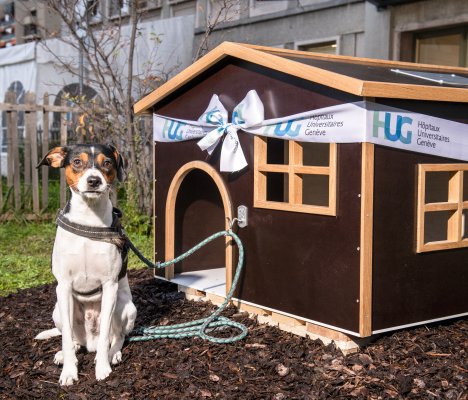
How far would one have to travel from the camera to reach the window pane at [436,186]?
20.0 ft

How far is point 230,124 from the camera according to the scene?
521cm

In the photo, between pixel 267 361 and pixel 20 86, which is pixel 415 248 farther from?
pixel 20 86

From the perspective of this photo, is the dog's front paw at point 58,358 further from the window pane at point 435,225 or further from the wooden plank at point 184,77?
the window pane at point 435,225

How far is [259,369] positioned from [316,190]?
113 inches

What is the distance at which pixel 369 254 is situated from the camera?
4.19 m

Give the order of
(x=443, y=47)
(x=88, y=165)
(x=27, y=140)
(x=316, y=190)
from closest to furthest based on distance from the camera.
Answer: (x=88, y=165)
(x=316, y=190)
(x=27, y=140)
(x=443, y=47)

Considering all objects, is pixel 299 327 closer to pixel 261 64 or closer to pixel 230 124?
pixel 230 124

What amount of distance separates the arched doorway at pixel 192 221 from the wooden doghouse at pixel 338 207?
0.34 metres

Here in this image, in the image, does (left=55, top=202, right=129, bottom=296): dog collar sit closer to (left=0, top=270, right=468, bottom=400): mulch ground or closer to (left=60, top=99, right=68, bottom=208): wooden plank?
(left=0, top=270, right=468, bottom=400): mulch ground

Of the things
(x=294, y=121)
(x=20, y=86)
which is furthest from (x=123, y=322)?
(x=20, y=86)

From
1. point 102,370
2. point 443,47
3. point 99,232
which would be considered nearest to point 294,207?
point 99,232

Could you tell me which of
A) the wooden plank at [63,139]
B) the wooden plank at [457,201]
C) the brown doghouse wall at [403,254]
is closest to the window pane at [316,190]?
the wooden plank at [457,201]

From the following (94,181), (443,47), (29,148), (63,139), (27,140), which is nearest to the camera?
(94,181)

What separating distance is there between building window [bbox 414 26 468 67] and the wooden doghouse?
5047 mm
